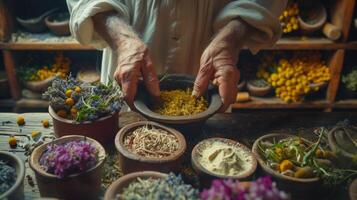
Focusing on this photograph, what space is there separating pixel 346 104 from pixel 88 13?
1.85 meters

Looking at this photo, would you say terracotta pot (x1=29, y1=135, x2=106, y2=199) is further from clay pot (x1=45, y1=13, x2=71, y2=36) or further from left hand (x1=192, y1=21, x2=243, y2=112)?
clay pot (x1=45, y1=13, x2=71, y2=36)

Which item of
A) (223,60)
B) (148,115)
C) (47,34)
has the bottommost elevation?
(47,34)

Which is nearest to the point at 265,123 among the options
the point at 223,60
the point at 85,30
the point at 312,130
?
the point at 312,130

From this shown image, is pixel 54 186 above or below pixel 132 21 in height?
below

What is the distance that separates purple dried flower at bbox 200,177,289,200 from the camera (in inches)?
26.4

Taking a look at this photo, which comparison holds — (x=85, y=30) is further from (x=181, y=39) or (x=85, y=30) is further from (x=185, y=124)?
(x=185, y=124)

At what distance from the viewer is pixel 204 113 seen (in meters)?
1.16

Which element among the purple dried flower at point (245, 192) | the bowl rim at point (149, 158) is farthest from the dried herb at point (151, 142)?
the purple dried flower at point (245, 192)

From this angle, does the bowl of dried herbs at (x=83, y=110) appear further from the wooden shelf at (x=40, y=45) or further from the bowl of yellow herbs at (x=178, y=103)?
the wooden shelf at (x=40, y=45)

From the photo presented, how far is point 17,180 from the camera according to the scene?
0.88 meters

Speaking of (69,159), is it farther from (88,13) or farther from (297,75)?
(297,75)

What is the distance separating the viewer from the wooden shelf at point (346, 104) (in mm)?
2559

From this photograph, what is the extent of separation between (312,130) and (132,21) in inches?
29.9

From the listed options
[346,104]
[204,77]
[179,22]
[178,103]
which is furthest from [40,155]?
[346,104]
